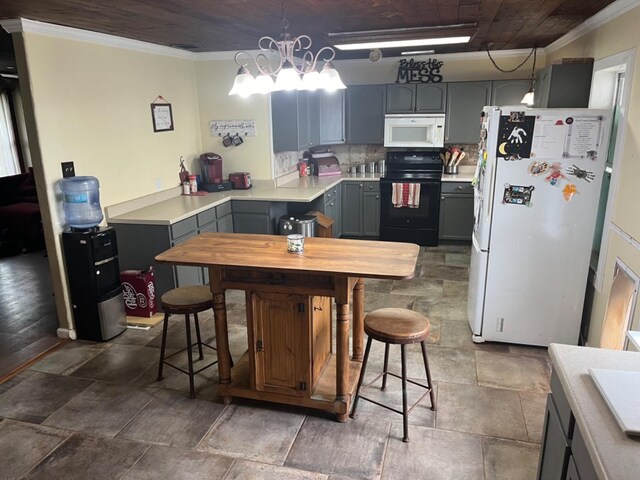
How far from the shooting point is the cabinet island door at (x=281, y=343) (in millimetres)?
2627

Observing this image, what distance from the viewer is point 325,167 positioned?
6.51 meters

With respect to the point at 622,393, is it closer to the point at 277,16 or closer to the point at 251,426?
the point at 251,426

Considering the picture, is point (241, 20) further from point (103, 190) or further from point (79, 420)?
point (79, 420)

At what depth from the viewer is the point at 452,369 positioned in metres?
3.27

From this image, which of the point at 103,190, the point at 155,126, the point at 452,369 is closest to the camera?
the point at 452,369

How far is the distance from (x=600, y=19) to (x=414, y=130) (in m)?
2.81

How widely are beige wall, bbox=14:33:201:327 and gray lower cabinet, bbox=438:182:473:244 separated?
3201 mm

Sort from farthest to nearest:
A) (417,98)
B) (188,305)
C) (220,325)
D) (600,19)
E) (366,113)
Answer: (366,113)
(417,98)
(600,19)
(188,305)
(220,325)

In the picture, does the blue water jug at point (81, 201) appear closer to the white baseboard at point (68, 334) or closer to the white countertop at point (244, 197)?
the white countertop at point (244, 197)

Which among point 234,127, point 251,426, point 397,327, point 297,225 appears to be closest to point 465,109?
point 297,225

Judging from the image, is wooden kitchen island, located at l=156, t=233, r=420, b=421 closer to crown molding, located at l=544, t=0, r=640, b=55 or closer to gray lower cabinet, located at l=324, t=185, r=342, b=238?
crown molding, located at l=544, t=0, r=640, b=55

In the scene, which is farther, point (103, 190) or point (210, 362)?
point (103, 190)

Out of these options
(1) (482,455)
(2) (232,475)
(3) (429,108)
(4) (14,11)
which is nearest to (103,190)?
(4) (14,11)

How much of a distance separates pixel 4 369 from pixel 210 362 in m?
1.45
